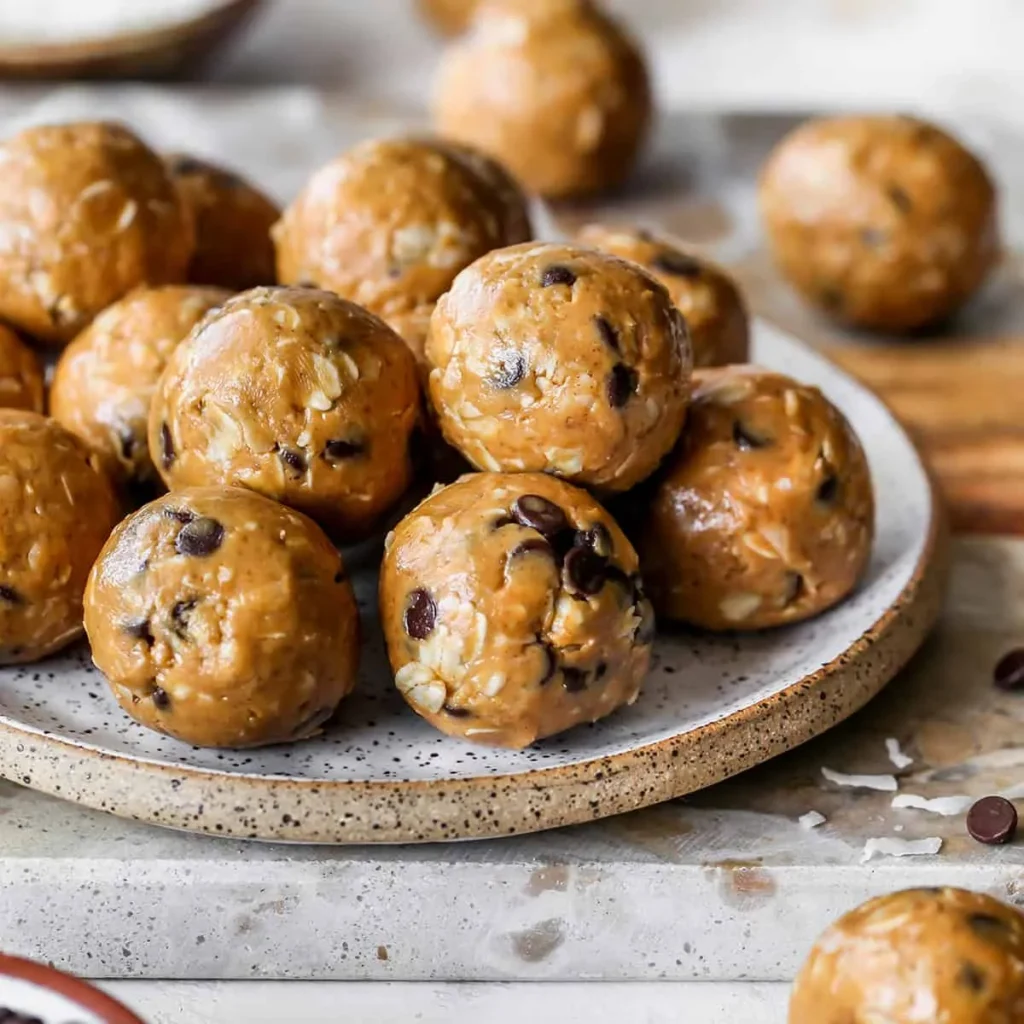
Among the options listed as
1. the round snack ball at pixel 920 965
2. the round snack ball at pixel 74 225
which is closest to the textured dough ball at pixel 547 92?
the round snack ball at pixel 74 225

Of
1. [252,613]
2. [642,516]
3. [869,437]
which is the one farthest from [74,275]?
[869,437]

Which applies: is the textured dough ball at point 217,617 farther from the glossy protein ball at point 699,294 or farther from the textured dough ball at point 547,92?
the textured dough ball at point 547,92

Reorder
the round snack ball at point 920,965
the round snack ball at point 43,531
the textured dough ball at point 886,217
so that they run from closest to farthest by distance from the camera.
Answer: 1. the round snack ball at point 920,965
2. the round snack ball at point 43,531
3. the textured dough ball at point 886,217

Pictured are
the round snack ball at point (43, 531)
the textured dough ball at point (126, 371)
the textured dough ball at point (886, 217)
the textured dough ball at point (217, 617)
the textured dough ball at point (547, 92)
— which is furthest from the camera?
the textured dough ball at point (547, 92)

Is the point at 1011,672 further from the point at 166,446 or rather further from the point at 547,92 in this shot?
the point at 547,92

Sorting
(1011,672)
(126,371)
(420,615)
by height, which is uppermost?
(126,371)

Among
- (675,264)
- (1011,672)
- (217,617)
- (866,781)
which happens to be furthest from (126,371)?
(1011,672)
